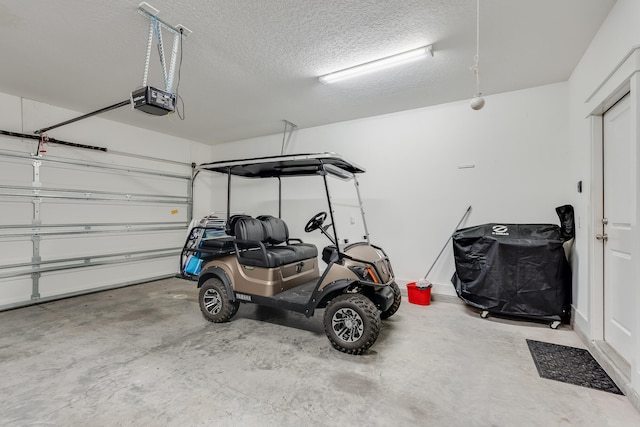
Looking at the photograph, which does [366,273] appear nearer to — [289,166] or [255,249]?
[255,249]

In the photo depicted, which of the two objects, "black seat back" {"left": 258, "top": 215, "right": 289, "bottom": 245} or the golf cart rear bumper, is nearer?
the golf cart rear bumper

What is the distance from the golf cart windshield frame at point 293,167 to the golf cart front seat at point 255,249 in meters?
0.31

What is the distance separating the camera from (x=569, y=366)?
7.41ft

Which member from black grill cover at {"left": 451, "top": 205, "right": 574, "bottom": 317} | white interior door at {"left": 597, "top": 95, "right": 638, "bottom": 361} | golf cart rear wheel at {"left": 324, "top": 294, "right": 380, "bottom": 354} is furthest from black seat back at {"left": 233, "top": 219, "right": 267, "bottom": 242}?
white interior door at {"left": 597, "top": 95, "right": 638, "bottom": 361}

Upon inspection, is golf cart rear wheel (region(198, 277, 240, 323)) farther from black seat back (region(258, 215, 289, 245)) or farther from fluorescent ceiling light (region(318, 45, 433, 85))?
fluorescent ceiling light (region(318, 45, 433, 85))

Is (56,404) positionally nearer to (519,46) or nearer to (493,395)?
(493,395)

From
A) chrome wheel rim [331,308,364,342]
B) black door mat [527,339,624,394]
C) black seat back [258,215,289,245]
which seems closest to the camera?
black door mat [527,339,624,394]

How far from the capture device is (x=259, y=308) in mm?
3781

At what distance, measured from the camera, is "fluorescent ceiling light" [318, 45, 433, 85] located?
2.73 m

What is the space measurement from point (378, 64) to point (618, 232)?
8.64 ft

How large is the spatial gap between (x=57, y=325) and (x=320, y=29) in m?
4.25

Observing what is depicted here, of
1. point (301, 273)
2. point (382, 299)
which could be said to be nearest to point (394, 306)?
point (382, 299)

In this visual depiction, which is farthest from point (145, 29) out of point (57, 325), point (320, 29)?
point (57, 325)

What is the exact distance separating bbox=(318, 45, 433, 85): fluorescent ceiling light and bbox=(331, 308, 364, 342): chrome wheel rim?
254cm
